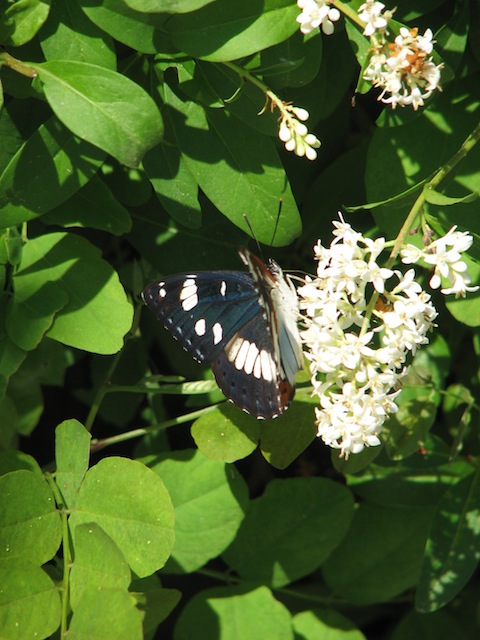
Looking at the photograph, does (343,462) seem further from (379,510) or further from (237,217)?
(237,217)

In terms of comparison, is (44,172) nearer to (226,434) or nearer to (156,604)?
(226,434)

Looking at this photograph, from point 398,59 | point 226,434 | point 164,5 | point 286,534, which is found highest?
point 164,5

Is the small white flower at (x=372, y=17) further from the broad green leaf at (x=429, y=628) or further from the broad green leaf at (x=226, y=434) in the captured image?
the broad green leaf at (x=429, y=628)

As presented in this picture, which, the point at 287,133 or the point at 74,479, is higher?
the point at 287,133

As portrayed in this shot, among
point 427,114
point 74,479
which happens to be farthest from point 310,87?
point 74,479

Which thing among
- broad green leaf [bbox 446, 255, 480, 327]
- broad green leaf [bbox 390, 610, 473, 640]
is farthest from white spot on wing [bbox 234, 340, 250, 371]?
broad green leaf [bbox 390, 610, 473, 640]

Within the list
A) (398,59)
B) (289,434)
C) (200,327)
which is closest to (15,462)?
(200,327)

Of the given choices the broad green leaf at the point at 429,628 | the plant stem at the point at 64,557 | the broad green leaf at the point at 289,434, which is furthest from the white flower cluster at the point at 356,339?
the broad green leaf at the point at 429,628
